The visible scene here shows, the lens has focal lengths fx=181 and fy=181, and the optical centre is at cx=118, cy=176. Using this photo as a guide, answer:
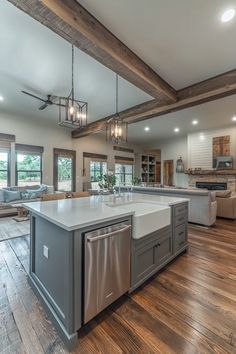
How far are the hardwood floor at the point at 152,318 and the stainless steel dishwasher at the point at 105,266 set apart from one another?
0.59ft

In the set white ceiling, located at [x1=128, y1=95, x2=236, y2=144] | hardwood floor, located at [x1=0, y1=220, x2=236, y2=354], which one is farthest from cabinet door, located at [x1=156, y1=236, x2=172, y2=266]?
white ceiling, located at [x1=128, y1=95, x2=236, y2=144]

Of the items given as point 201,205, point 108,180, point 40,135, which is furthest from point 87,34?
point 40,135

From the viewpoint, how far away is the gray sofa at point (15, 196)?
5402 millimetres

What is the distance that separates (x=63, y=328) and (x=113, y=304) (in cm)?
57

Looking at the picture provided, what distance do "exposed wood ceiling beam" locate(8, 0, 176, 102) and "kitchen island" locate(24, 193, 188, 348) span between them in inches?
76.9

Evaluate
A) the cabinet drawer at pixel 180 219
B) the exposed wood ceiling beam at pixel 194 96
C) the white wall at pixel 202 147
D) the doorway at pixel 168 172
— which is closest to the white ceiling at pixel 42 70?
the exposed wood ceiling beam at pixel 194 96

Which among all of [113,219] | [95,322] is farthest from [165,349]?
[113,219]

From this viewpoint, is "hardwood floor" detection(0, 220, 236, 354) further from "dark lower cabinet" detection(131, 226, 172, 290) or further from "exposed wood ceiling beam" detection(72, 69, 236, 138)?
"exposed wood ceiling beam" detection(72, 69, 236, 138)

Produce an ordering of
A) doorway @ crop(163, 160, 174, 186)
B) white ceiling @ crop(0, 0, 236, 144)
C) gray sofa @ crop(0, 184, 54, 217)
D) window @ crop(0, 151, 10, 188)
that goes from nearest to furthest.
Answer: white ceiling @ crop(0, 0, 236, 144), gray sofa @ crop(0, 184, 54, 217), window @ crop(0, 151, 10, 188), doorway @ crop(163, 160, 174, 186)

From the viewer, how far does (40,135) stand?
21.9ft

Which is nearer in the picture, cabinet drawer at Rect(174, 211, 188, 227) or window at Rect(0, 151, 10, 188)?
cabinet drawer at Rect(174, 211, 188, 227)

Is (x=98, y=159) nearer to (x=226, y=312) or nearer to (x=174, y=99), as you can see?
(x=174, y=99)

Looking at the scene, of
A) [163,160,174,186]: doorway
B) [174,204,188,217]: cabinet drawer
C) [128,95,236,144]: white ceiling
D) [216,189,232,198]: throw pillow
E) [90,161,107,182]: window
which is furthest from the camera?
[163,160,174,186]: doorway

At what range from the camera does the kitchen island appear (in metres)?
1.41
